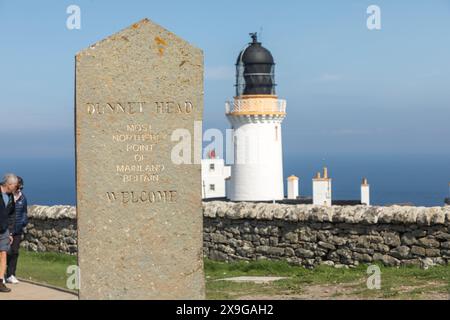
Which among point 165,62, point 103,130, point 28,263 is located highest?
point 165,62

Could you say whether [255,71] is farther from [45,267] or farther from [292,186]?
[45,267]

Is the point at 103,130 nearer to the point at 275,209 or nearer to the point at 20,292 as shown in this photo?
the point at 20,292

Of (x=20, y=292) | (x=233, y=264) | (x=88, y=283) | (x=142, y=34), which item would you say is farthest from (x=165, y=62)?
(x=233, y=264)

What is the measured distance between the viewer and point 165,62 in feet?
37.2

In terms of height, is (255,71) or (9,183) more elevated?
(255,71)

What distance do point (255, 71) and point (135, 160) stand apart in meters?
47.8

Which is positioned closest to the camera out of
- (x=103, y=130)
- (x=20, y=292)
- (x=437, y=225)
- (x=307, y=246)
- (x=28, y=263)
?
(x=103, y=130)

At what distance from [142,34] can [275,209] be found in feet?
24.0

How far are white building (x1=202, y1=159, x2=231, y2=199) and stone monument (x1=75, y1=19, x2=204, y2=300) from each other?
67.1 meters

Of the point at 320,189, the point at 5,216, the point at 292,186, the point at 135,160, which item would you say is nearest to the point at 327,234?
the point at 5,216

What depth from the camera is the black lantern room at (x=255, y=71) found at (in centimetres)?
5778

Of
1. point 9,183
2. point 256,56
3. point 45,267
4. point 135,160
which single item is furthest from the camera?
point 256,56

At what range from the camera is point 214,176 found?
3127 inches

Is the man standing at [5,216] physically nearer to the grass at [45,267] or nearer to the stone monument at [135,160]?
the grass at [45,267]
